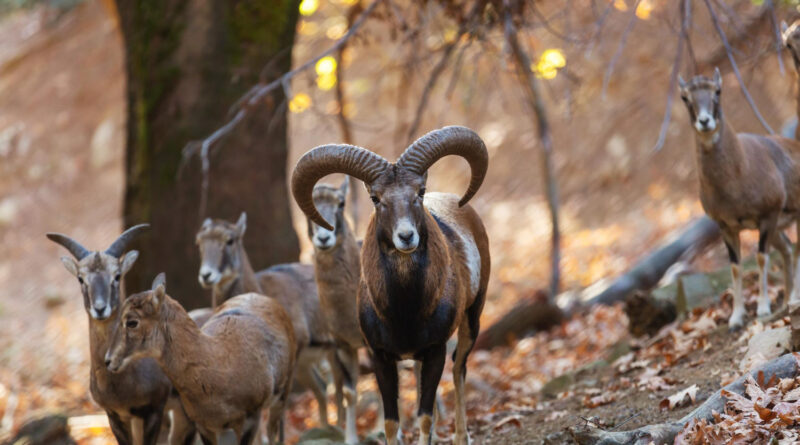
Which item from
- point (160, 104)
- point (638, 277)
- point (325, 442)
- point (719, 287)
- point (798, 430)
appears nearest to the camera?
point (798, 430)

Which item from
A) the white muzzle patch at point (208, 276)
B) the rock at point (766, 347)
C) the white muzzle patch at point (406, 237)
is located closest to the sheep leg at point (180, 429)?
the white muzzle patch at point (208, 276)

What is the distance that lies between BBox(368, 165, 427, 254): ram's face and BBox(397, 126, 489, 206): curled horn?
0.09m

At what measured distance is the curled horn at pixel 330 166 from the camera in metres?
6.83

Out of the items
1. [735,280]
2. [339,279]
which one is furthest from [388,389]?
[735,280]

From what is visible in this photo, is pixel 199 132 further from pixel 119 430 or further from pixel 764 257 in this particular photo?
pixel 764 257

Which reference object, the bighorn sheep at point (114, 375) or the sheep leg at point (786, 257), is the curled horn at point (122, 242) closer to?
the bighorn sheep at point (114, 375)

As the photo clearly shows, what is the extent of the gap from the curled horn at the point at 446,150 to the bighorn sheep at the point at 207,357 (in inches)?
91.0

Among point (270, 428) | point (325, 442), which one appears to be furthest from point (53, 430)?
point (325, 442)

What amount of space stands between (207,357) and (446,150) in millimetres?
2644

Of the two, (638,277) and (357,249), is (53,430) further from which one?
(638,277)

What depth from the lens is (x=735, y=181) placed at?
9.21 metres

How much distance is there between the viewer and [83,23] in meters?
29.9

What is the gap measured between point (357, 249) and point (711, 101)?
13.4 ft

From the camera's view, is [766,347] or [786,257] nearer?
[766,347]
